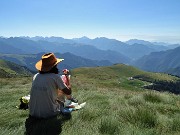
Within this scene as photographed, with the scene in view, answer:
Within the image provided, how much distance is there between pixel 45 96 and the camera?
821 centimetres

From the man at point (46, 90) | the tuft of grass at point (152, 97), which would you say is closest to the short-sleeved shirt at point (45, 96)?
the man at point (46, 90)

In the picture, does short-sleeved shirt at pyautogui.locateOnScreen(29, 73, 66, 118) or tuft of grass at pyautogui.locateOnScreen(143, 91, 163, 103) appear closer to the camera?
short-sleeved shirt at pyautogui.locateOnScreen(29, 73, 66, 118)

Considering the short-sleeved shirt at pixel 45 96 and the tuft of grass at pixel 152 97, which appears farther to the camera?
the tuft of grass at pixel 152 97

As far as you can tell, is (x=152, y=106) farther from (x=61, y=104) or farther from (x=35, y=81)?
(x=35, y=81)

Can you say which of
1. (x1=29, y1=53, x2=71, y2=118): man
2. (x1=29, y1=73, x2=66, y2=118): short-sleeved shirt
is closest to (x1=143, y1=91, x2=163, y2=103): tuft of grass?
(x1=29, y1=53, x2=71, y2=118): man

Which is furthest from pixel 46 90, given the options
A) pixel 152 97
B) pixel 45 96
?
pixel 152 97

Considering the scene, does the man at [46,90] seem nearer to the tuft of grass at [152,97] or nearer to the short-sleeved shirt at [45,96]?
the short-sleeved shirt at [45,96]

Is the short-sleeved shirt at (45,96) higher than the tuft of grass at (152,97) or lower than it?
higher

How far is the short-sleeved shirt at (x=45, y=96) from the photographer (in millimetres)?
8148

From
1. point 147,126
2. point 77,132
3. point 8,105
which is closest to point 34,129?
point 77,132

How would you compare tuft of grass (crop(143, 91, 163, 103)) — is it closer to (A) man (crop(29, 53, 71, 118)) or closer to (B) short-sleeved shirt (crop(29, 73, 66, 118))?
(A) man (crop(29, 53, 71, 118))

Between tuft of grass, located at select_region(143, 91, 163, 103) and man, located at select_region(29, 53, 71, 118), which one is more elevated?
man, located at select_region(29, 53, 71, 118)

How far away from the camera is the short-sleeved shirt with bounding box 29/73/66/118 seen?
815 cm

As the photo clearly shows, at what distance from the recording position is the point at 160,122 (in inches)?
279
